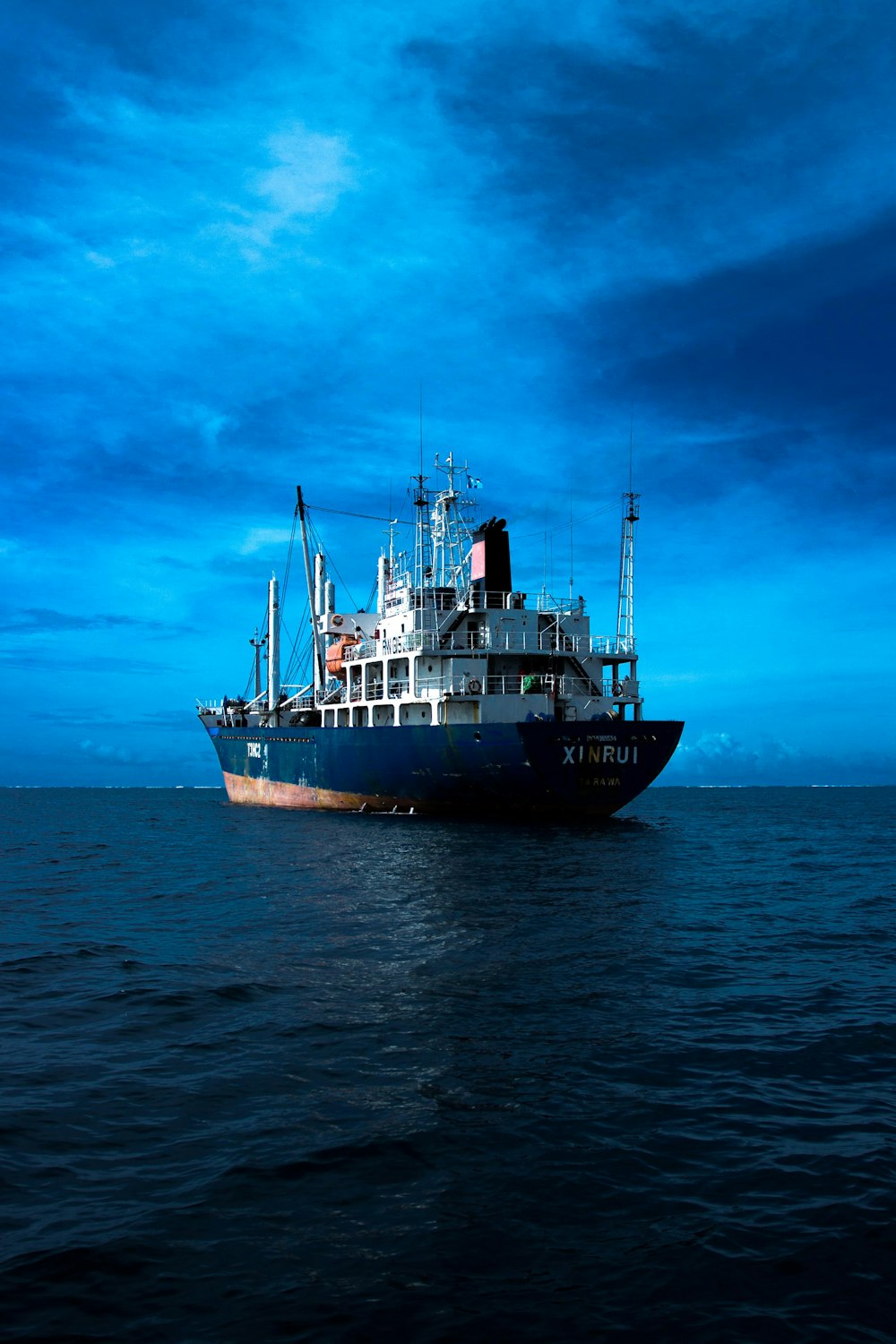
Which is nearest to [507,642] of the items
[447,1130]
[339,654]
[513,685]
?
[513,685]

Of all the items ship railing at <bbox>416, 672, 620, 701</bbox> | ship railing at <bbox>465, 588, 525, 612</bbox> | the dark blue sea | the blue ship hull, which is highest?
ship railing at <bbox>465, 588, 525, 612</bbox>

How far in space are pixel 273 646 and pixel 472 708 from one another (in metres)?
29.3

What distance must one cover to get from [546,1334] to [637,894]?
1635 cm

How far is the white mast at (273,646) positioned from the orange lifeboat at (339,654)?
29.9 ft

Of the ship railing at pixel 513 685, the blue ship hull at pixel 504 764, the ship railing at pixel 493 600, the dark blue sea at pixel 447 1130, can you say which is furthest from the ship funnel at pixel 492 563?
the dark blue sea at pixel 447 1130

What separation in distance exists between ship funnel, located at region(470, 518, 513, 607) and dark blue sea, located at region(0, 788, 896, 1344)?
1033 inches

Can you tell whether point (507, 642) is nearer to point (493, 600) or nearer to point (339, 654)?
point (493, 600)

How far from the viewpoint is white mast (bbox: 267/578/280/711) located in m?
62.3

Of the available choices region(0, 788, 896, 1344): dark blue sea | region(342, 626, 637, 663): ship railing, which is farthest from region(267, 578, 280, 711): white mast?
region(0, 788, 896, 1344): dark blue sea

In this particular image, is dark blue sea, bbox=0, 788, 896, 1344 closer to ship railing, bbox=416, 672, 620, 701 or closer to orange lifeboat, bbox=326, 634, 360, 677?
ship railing, bbox=416, 672, 620, 701

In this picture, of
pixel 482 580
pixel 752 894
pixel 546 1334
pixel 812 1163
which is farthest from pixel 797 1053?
pixel 482 580

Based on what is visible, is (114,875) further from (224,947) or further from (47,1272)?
(47,1272)

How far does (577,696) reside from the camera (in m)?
40.4

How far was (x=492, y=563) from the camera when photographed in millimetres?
42312
